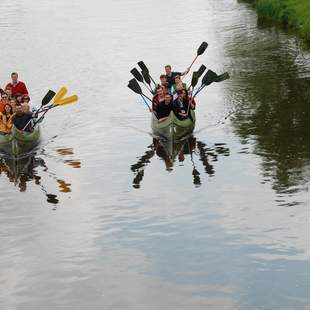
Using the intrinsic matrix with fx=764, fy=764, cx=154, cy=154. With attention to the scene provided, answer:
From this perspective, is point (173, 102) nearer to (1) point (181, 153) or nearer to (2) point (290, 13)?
(1) point (181, 153)

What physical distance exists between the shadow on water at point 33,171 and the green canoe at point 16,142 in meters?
0.23

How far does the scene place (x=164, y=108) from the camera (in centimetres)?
2533

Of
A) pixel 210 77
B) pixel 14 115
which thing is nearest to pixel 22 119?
pixel 14 115

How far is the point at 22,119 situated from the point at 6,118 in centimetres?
53

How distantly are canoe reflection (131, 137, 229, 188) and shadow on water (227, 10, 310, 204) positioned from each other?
137cm

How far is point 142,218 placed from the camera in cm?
1850

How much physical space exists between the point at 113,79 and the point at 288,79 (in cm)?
813

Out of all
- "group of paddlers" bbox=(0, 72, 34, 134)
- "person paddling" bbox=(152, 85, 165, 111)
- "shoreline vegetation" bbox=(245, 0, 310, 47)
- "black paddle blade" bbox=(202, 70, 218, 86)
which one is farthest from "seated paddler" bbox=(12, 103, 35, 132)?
"shoreline vegetation" bbox=(245, 0, 310, 47)

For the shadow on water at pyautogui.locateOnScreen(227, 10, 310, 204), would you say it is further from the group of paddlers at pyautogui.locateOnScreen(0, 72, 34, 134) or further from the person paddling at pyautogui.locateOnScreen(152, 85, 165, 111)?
the group of paddlers at pyautogui.locateOnScreen(0, 72, 34, 134)

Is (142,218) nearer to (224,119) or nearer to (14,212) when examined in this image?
(14,212)

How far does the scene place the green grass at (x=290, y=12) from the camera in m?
43.1

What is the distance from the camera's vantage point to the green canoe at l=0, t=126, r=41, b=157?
2348 centimetres

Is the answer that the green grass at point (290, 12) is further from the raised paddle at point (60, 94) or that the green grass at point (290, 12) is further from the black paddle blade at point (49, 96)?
the black paddle blade at point (49, 96)

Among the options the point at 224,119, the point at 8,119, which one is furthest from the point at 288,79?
the point at 8,119
